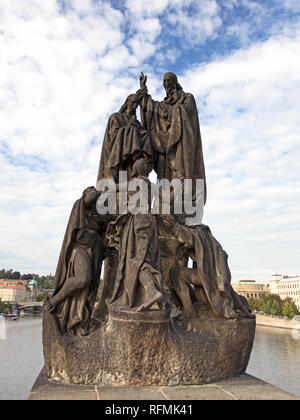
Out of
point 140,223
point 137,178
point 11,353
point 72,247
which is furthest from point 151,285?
point 11,353

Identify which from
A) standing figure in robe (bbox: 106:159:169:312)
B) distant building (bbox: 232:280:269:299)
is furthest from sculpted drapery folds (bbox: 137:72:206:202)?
distant building (bbox: 232:280:269:299)

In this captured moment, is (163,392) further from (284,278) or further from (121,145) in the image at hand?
(284,278)

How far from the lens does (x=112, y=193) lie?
557 cm

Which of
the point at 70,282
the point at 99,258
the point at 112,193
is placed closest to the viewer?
the point at 70,282

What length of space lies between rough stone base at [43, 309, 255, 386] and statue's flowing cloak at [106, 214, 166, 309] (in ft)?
0.97

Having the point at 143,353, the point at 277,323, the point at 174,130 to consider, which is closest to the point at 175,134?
the point at 174,130

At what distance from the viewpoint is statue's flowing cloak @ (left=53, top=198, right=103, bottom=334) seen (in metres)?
4.73

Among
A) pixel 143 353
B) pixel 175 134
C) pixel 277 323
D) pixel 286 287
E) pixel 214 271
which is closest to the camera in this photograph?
pixel 143 353

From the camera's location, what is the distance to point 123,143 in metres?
5.82

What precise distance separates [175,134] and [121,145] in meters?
0.94

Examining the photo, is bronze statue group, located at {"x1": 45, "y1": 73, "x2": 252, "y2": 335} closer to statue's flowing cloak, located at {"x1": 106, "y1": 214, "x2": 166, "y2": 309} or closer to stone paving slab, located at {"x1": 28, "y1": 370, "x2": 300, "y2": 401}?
statue's flowing cloak, located at {"x1": 106, "y1": 214, "x2": 166, "y2": 309}
